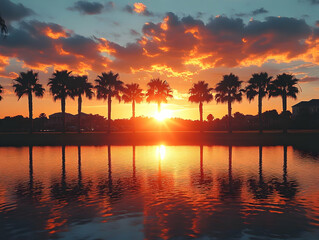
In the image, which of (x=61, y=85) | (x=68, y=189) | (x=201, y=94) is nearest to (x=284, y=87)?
(x=201, y=94)

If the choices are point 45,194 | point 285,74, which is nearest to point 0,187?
point 45,194

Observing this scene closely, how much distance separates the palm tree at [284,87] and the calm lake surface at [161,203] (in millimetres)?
45756

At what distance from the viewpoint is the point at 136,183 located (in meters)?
15.1

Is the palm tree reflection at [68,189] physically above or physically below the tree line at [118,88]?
below

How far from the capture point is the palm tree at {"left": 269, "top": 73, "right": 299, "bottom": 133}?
60.5 metres

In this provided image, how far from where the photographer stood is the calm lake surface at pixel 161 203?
8.30 m

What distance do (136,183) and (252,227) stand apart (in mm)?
7710

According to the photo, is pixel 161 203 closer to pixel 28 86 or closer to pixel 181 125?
pixel 28 86

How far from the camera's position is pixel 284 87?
2413 inches

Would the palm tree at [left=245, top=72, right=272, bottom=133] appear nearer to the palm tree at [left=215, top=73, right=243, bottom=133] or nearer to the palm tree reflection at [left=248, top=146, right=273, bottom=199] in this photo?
the palm tree at [left=215, top=73, right=243, bottom=133]

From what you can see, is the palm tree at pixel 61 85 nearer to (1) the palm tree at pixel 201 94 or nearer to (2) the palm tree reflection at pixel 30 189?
(1) the palm tree at pixel 201 94

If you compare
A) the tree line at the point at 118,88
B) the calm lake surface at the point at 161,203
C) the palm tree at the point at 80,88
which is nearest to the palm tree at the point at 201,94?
the tree line at the point at 118,88

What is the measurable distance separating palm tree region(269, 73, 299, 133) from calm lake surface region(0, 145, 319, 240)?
45.8 metres

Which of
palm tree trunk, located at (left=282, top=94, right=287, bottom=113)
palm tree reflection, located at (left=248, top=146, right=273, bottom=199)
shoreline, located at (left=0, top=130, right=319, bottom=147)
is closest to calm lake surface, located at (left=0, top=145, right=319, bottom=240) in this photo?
palm tree reflection, located at (left=248, top=146, right=273, bottom=199)
